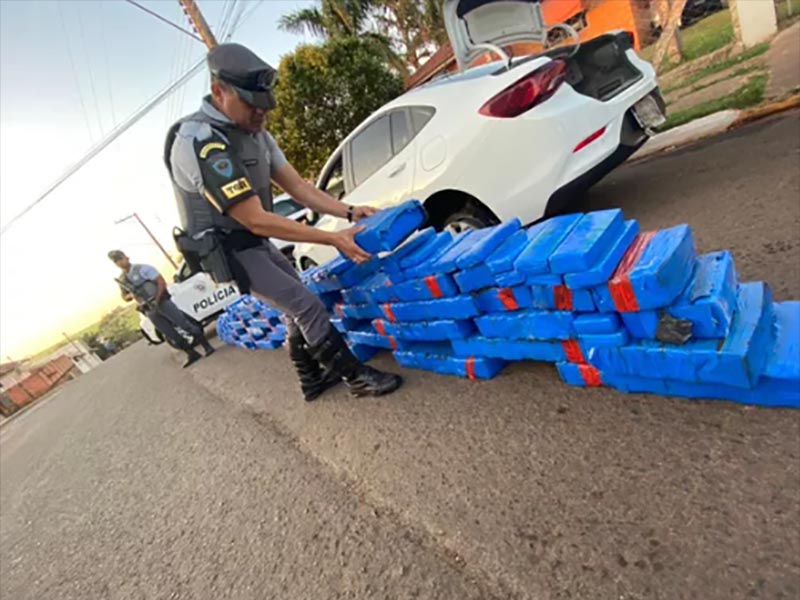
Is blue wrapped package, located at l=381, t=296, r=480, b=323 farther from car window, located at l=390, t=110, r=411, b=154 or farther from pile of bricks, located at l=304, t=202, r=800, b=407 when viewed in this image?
car window, located at l=390, t=110, r=411, b=154

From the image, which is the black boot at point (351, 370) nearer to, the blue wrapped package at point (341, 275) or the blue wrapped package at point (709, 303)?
the blue wrapped package at point (341, 275)

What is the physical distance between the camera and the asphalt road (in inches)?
49.6

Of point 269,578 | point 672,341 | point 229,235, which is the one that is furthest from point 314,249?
Answer: point 672,341

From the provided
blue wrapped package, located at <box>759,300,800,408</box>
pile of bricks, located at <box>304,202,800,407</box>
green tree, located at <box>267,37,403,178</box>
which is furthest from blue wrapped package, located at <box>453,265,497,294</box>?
green tree, located at <box>267,37,403,178</box>

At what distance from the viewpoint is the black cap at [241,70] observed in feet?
7.08

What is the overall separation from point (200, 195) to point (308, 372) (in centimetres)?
129

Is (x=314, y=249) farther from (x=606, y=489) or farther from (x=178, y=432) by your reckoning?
(x=606, y=489)

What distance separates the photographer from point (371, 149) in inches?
161

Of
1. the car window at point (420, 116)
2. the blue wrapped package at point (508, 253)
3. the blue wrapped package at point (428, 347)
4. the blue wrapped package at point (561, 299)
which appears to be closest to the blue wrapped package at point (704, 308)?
the blue wrapped package at point (561, 299)

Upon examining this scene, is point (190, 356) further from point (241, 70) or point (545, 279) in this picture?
point (545, 279)

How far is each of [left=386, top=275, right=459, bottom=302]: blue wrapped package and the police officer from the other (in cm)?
27

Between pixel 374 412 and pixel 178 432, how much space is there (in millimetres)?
2063

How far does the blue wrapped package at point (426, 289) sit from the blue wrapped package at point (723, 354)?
2.36ft

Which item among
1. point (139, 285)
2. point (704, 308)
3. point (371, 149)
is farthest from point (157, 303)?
point (704, 308)
